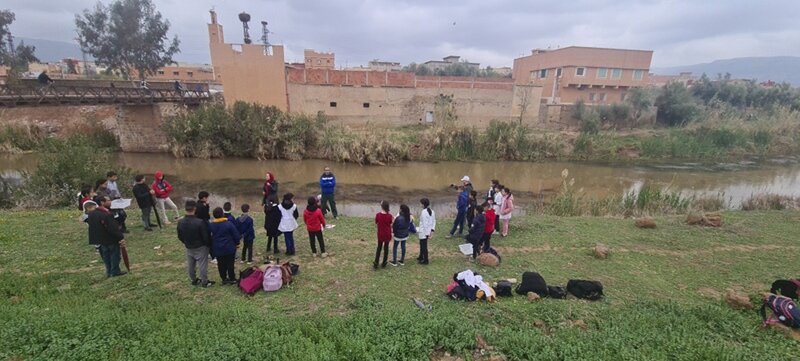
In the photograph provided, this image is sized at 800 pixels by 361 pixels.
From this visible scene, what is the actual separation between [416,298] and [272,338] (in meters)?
2.51

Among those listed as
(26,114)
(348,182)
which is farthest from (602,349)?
(26,114)

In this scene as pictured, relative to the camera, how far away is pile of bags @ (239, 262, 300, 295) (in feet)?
19.9

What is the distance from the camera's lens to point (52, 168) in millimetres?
12852

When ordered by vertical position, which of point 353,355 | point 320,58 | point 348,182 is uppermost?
point 320,58

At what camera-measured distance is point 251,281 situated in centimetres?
611

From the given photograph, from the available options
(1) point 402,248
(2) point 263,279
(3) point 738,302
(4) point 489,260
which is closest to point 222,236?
(2) point 263,279

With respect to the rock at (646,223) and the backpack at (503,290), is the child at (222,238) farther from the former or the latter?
the rock at (646,223)

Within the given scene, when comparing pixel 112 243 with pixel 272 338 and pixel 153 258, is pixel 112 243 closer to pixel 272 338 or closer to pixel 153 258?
pixel 153 258

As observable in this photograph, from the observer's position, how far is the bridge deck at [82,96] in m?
19.9

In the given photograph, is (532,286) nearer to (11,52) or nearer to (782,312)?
(782,312)

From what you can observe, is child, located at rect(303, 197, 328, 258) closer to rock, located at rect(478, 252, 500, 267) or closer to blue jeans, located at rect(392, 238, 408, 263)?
blue jeans, located at rect(392, 238, 408, 263)

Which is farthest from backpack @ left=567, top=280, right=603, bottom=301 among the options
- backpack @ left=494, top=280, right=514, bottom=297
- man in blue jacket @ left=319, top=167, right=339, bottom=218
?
man in blue jacket @ left=319, top=167, right=339, bottom=218

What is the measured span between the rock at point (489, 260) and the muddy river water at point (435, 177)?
7.72 metres

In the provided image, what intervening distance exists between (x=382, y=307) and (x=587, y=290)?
140 inches
